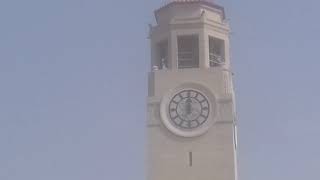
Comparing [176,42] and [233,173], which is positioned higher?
[176,42]

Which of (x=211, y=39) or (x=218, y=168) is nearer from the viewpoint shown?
(x=218, y=168)

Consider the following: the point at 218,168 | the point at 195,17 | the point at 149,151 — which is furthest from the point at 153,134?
the point at 195,17

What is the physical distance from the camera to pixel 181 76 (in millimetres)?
37062

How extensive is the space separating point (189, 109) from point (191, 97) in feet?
1.85

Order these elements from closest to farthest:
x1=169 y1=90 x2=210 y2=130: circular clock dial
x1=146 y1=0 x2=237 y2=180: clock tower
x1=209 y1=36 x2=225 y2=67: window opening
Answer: x1=146 y1=0 x2=237 y2=180: clock tower
x1=169 y1=90 x2=210 y2=130: circular clock dial
x1=209 y1=36 x2=225 y2=67: window opening

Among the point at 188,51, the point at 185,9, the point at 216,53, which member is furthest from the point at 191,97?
the point at 185,9

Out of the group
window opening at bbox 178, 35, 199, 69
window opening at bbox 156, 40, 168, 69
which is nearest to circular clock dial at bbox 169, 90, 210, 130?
window opening at bbox 178, 35, 199, 69

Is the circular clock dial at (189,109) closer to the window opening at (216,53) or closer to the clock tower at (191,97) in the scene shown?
the clock tower at (191,97)

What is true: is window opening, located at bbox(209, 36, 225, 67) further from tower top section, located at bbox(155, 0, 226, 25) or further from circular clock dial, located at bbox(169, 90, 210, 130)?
circular clock dial, located at bbox(169, 90, 210, 130)

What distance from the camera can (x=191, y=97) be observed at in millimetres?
36844

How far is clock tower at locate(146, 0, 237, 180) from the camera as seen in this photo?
118ft

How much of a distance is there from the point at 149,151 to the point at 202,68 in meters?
4.42

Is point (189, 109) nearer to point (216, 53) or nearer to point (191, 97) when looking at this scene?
point (191, 97)

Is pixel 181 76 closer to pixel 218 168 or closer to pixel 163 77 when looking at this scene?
pixel 163 77
